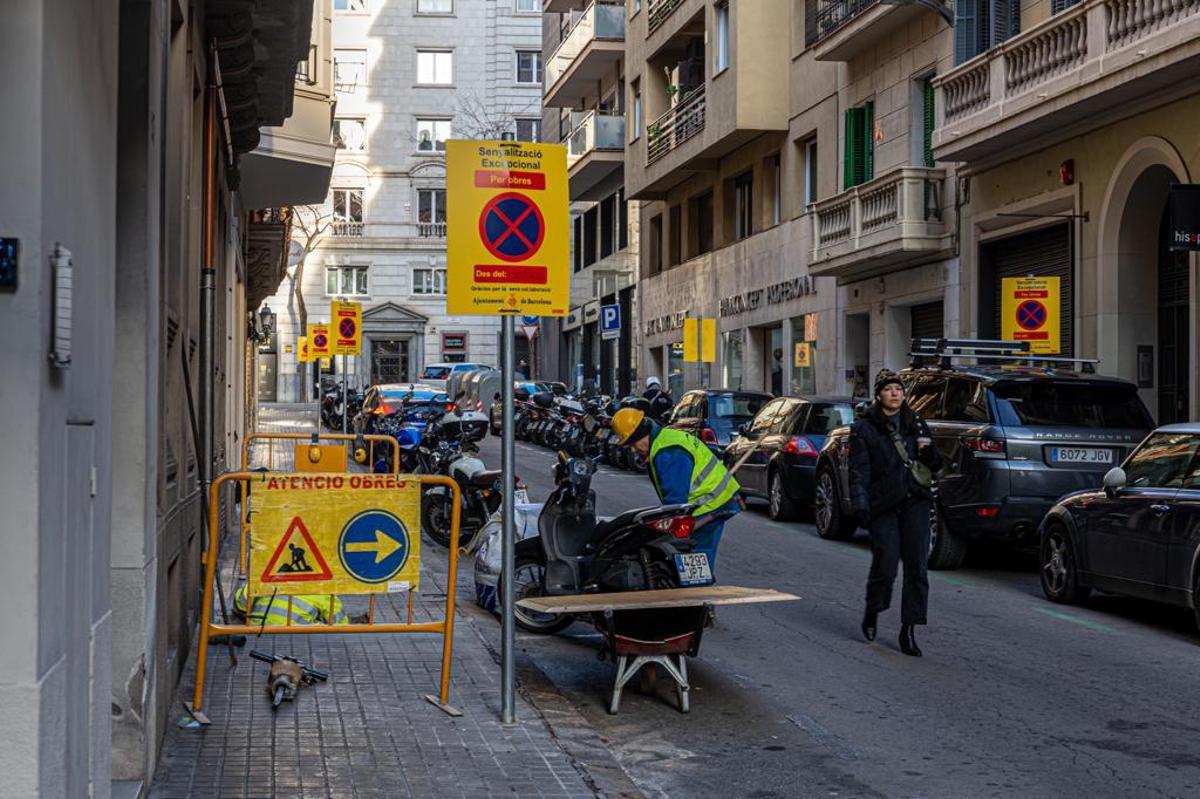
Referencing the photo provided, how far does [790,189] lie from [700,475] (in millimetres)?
23999

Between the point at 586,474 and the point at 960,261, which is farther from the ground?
the point at 960,261

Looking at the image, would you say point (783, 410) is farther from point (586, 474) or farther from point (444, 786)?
point (444, 786)

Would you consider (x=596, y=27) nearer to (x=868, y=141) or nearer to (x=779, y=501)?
(x=868, y=141)

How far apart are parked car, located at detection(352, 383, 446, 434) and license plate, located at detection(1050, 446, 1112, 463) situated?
19.5 m

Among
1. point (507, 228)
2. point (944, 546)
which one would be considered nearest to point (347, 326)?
point (944, 546)

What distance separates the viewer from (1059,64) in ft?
66.5

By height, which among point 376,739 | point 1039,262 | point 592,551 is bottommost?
point 376,739

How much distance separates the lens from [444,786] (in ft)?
21.0

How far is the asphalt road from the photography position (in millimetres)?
7102

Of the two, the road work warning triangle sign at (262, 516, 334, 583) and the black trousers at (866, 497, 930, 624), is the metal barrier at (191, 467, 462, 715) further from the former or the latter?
the black trousers at (866, 497, 930, 624)

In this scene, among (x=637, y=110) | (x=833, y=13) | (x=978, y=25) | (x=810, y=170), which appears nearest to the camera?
(x=978, y=25)

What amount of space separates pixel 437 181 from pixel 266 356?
11143 millimetres

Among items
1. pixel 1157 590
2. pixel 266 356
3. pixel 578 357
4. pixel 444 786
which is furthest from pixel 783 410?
pixel 266 356

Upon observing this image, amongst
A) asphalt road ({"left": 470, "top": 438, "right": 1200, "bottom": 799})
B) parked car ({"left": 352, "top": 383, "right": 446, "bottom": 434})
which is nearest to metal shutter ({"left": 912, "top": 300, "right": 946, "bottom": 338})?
parked car ({"left": 352, "top": 383, "right": 446, "bottom": 434})
